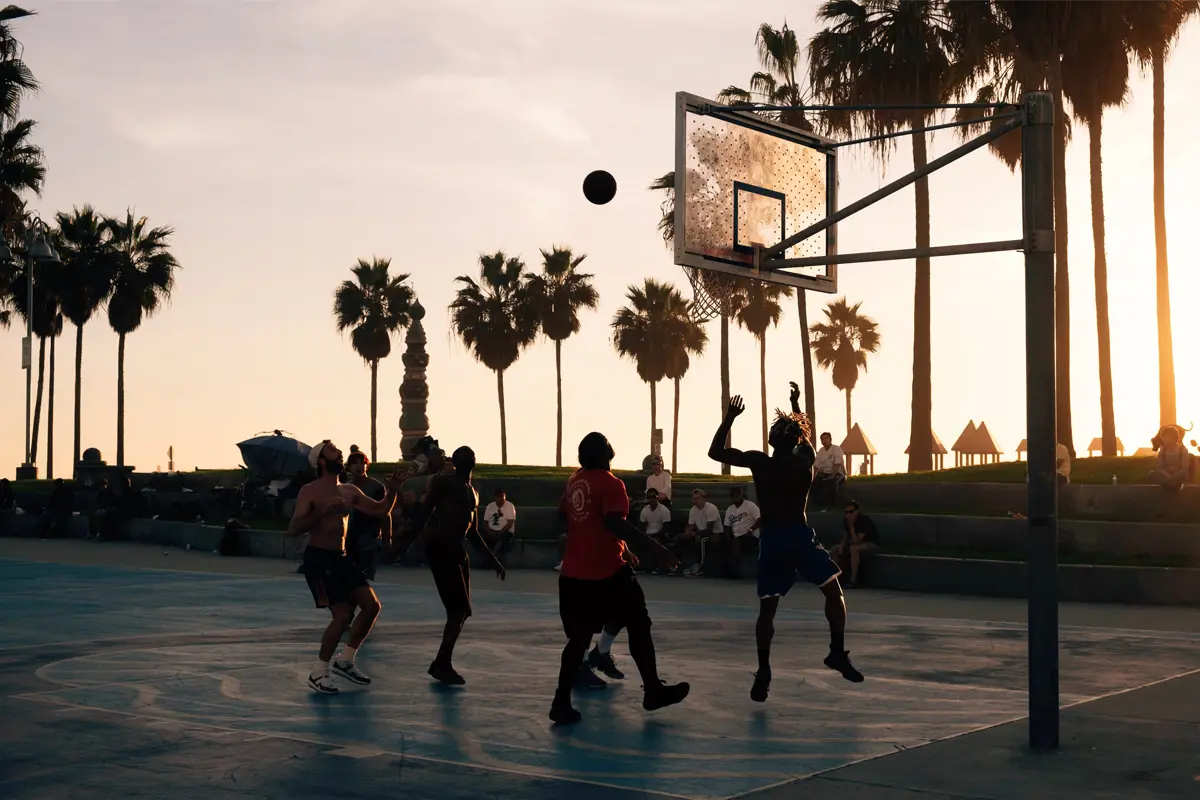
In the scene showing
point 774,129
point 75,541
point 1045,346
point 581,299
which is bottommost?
point 75,541

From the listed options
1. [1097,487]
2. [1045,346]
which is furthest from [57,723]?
[1097,487]

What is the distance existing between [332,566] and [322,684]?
0.86 m

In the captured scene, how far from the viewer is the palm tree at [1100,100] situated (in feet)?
115

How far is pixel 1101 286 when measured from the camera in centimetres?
3519

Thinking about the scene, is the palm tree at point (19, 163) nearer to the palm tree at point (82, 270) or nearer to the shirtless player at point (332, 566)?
the palm tree at point (82, 270)

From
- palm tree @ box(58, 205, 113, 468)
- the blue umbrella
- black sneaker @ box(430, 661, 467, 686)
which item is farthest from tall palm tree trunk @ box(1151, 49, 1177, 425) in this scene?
palm tree @ box(58, 205, 113, 468)

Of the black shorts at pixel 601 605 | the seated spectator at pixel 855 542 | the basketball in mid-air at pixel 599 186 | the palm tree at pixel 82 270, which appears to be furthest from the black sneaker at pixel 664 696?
the palm tree at pixel 82 270

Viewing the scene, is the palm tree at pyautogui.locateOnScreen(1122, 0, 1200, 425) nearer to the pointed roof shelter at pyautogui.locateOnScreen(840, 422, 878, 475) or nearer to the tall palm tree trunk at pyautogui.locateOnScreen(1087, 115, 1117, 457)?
the tall palm tree trunk at pyautogui.locateOnScreen(1087, 115, 1117, 457)

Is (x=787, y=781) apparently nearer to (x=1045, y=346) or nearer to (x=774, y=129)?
(x=1045, y=346)

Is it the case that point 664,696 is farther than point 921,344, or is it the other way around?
point 921,344

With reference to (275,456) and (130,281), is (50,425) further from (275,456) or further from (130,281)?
(275,456)

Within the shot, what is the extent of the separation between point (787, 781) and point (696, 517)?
1551cm

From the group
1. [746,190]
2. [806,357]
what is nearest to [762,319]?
[806,357]

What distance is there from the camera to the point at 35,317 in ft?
207
